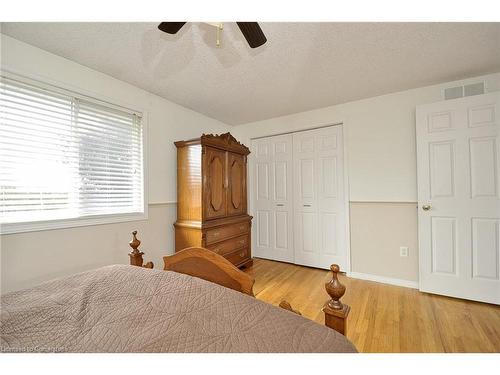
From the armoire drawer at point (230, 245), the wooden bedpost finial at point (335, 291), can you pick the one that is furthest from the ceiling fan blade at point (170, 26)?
the armoire drawer at point (230, 245)

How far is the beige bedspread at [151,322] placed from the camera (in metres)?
0.65

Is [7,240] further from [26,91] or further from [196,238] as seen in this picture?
[196,238]

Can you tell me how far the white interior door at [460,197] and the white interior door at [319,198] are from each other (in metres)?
0.88

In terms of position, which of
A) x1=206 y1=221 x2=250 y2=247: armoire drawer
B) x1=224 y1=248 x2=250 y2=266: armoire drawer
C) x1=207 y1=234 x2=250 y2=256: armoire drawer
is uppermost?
x1=206 y1=221 x2=250 y2=247: armoire drawer

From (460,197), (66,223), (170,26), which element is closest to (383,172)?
(460,197)

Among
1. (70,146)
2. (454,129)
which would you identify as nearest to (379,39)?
(454,129)

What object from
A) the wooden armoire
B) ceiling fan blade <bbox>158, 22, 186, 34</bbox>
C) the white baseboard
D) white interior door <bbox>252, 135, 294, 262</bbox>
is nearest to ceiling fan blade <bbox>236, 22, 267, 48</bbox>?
ceiling fan blade <bbox>158, 22, 186, 34</bbox>

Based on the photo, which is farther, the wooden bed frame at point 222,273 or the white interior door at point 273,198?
the white interior door at point 273,198

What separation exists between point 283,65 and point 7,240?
261 centimetres

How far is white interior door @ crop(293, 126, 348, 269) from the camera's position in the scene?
2.98 metres

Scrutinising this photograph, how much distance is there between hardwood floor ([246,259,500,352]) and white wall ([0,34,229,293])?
4.85 ft

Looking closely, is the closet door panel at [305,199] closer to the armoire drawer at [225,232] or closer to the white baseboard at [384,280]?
the white baseboard at [384,280]

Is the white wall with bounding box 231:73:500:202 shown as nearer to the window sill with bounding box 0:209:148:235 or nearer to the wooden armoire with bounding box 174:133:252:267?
the wooden armoire with bounding box 174:133:252:267

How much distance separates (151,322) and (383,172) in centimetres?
284
